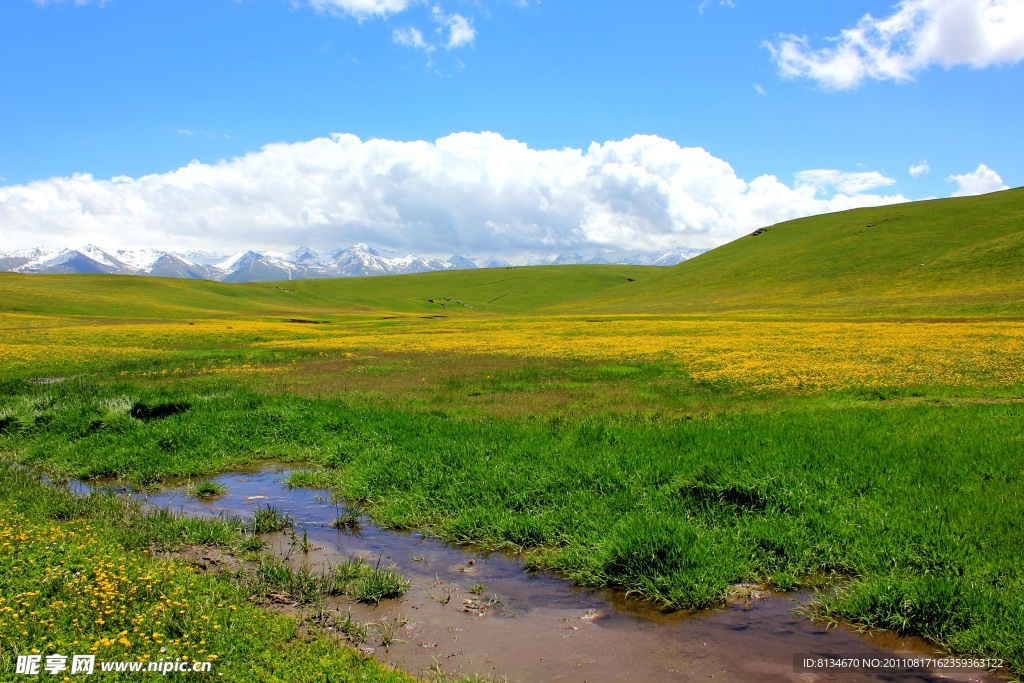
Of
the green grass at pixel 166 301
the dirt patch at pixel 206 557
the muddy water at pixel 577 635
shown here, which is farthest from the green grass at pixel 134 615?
the green grass at pixel 166 301

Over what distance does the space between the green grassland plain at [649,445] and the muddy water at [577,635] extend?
41cm

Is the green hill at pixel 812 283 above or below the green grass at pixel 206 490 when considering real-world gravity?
above

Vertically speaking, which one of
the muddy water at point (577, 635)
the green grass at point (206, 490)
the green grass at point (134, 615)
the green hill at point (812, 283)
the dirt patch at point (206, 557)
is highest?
the green hill at point (812, 283)

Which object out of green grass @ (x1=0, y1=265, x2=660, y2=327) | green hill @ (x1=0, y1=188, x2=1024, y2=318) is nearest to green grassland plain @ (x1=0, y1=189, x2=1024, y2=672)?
green hill @ (x1=0, y1=188, x2=1024, y2=318)

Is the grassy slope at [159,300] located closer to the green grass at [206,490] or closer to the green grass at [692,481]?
the green grass at [692,481]

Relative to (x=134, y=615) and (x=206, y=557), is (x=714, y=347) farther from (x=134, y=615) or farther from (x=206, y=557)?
(x=134, y=615)

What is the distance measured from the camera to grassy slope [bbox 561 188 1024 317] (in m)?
68.2

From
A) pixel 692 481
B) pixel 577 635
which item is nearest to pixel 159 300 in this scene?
pixel 692 481

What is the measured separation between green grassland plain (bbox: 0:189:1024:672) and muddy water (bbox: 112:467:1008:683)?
1.35 feet

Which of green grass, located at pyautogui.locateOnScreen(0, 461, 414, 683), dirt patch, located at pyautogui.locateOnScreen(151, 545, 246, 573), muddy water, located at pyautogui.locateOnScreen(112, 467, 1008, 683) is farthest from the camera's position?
dirt patch, located at pyautogui.locateOnScreen(151, 545, 246, 573)

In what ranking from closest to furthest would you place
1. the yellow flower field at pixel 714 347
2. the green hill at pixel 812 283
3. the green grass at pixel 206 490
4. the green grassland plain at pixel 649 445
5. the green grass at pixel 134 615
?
the green grass at pixel 134 615
the green grassland plain at pixel 649 445
the green grass at pixel 206 490
the yellow flower field at pixel 714 347
the green hill at pixel 812 283

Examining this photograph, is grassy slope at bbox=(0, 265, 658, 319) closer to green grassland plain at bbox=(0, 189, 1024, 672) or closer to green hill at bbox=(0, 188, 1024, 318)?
green hill at bbox=(0, 188, 1024, 318)

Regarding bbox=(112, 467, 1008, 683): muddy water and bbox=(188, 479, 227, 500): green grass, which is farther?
bbox=(188, 479, 227, 500): green grass

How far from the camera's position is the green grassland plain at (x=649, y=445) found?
27.1ft
